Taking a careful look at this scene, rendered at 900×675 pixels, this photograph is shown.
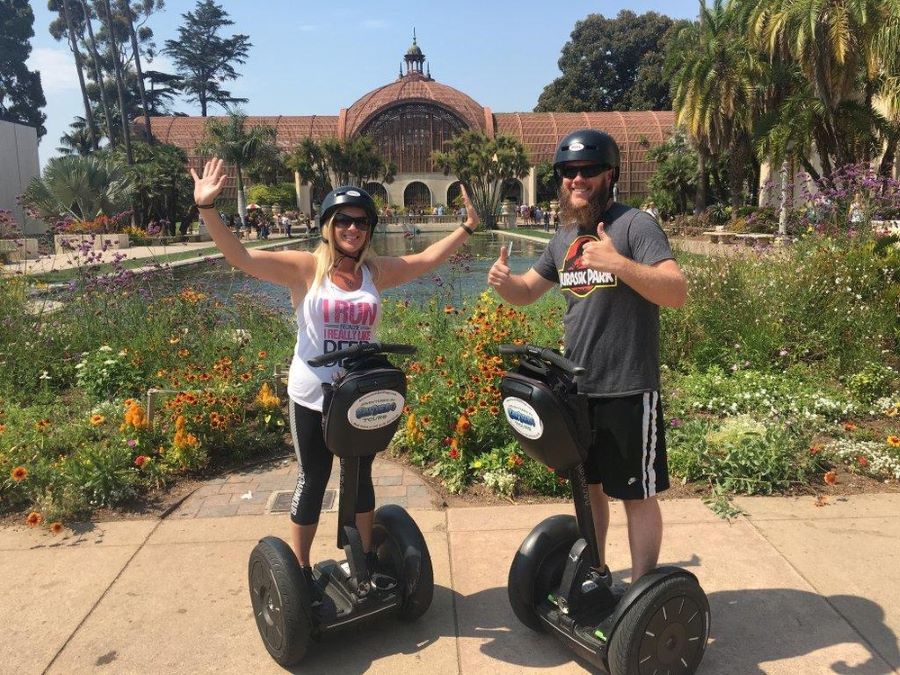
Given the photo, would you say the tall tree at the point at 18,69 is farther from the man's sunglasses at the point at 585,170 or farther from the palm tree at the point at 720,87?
the man's sunglasses at the point at 585,170

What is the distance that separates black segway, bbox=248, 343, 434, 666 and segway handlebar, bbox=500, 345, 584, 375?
0.41 meters

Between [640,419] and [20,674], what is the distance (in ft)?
7.89

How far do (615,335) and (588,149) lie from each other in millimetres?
635

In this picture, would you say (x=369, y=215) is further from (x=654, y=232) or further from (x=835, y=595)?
(x=835, y=595)

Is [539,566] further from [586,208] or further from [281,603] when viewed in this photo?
[586,208]

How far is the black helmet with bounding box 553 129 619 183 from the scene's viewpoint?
2.20 meters

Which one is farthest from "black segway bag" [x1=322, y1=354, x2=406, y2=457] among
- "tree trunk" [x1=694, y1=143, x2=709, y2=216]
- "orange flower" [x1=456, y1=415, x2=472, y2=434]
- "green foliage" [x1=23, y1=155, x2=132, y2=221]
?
"tree trunk" [x1=694, y1=143, x2=709, y2=216]

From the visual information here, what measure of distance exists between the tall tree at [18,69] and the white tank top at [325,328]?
72.1m

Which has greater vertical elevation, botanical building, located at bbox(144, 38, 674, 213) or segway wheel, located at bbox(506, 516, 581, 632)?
botanical building, located at bbox(144, 38, 674, 213)

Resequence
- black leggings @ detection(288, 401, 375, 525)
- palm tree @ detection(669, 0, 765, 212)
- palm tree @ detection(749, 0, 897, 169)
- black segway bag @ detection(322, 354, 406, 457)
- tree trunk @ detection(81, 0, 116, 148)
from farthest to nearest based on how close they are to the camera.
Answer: tree trunk @ detection(81, 0, 116, 148), palm tree @ detection(669, 0, 765, 212), palm tree @ detection(749, 0, 897, 169), black leggings @ detection(288, 401, 375, 525), black segway bag @ detection(322, 354, 406, 457)

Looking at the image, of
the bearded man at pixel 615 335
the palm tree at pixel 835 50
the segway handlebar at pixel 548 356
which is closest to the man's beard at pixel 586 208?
the bearded man at pixel 615 335

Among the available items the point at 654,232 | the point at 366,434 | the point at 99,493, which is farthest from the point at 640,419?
the point at 99,493

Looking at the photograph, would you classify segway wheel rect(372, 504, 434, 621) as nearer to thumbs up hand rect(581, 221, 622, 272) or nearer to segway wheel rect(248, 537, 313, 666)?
segway wheel rect(248, 537, 313, 666)

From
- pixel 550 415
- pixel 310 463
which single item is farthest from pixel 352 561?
pixel 550 415
